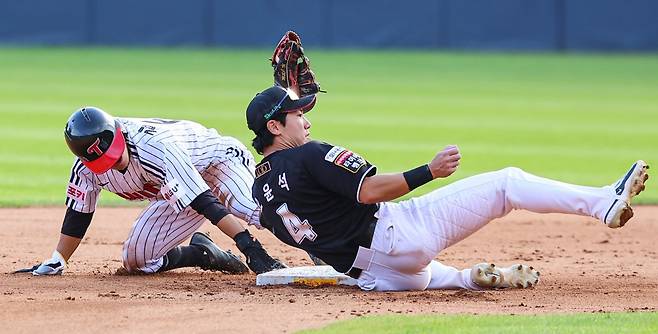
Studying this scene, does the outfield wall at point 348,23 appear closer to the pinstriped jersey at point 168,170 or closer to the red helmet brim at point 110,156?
the pinstriped jersey at point 168,170

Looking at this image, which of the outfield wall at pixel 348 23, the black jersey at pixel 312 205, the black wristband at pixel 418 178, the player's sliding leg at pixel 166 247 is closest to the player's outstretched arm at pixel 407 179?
the black wristband at pixel 418 178

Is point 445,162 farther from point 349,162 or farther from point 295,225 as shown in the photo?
point 295,225

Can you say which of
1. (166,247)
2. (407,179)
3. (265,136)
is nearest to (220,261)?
(166,247)

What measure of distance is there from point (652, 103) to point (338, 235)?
1186 centimetres

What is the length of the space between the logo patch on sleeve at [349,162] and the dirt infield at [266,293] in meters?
0.57

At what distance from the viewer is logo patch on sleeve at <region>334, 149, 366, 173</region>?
4762 mm

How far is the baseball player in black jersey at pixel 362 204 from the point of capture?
15.7 feet

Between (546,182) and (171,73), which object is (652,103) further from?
(546,182)

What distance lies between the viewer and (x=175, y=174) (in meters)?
5.45

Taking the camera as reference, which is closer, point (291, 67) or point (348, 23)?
point (291, 67)

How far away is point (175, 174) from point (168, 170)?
0.05m

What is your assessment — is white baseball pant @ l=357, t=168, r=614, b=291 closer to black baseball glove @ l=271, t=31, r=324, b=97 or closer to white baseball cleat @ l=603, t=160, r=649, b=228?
white baseball cleat @ l=603, t=160, r=649, b=228

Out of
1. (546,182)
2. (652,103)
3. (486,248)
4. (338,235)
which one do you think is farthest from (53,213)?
(652,103)

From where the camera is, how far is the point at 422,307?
4777mm
